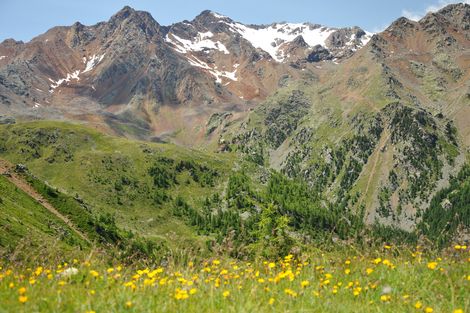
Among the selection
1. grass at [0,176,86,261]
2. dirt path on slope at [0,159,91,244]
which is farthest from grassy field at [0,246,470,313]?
dirt path on slope at [0,159,91,244]

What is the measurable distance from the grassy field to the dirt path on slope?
72.4 meters

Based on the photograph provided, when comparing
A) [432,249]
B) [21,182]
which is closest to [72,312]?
[432,249]

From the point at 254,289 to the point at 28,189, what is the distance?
276 feet

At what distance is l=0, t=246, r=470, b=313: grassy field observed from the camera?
309 inches

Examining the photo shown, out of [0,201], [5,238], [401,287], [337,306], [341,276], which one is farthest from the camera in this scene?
[0,201]

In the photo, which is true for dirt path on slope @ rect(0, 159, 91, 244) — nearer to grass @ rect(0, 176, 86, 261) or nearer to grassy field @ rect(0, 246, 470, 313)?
grass @ rect(0, 176, 86, 261)

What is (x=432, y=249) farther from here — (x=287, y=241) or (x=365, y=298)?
(x=287, y=241)

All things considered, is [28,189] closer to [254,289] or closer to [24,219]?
[24,219]

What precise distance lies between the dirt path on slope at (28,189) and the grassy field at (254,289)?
237 ft

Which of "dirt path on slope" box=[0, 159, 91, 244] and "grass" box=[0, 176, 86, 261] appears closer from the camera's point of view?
"grass" box=[0, 176, 86, 261]

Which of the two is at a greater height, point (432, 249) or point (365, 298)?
point (432, 249)

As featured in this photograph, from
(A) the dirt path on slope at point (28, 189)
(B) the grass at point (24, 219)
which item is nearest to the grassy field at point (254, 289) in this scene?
(B) the grass at point (24, 219)

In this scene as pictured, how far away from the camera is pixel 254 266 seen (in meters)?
11.7

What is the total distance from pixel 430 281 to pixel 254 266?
4.31m
